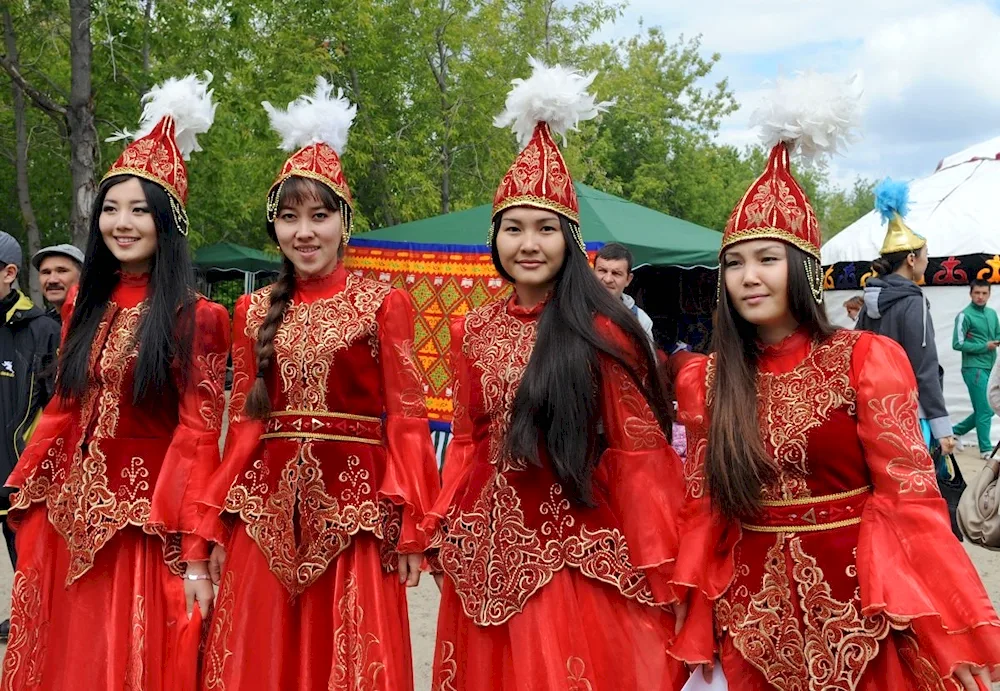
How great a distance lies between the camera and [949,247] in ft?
42.8

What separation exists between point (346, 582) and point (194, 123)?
5.35 ft

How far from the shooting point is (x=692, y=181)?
2844cm

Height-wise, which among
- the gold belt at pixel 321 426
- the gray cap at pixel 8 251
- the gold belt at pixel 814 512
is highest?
the gray cap at pixel 8 251

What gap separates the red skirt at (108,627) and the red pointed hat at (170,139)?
3.54 feet

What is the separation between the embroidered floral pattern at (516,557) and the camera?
99.2 inches

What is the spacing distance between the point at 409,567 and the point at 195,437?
781mm

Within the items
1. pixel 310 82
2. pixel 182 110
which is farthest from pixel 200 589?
pixel 310 82

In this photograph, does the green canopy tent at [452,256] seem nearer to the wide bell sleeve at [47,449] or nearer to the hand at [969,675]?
the wide bell sleeve at [47,449]

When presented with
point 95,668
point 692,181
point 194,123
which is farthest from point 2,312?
point 692,181

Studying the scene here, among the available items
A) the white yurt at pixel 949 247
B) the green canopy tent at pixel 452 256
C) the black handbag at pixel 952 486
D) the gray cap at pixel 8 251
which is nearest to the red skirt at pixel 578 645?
the gray cap at pixel 8 251

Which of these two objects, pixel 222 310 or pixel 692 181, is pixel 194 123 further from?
pixel 692 181

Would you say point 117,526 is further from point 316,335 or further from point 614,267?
point 614,267

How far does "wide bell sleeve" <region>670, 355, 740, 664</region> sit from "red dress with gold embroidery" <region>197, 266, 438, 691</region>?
31.1 inches

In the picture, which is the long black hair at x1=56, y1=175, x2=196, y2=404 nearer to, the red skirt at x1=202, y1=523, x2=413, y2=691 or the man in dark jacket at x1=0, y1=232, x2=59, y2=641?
the red skirt at x1=202, y1=523, x2=413, y2=691
